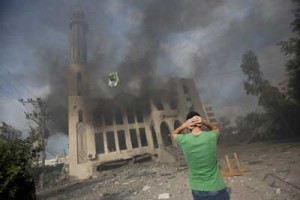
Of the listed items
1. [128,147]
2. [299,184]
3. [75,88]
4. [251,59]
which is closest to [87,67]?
[75,88]

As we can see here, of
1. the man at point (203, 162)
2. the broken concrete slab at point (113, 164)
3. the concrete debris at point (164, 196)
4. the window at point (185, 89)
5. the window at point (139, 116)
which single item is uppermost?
the window at point (185, 89)

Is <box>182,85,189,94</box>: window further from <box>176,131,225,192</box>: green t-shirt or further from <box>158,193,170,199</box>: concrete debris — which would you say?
<box>176,131,225,192</box>: green t-shirt

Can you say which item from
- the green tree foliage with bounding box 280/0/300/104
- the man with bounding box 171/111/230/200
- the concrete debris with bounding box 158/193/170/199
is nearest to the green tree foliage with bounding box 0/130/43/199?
the concrete debris with bounding box 158/193/170/199

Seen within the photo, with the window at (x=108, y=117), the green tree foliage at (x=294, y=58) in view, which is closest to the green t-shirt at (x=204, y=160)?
the green tree foliage at (x=294, y=58)

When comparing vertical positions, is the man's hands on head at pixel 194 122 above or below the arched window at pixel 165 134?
below

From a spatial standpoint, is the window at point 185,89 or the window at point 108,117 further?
the window at point 185,89

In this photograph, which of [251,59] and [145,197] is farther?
[251,59]

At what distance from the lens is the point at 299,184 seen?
19.0 ft

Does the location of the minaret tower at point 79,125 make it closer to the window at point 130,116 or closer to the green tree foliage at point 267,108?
the window at point 130,116

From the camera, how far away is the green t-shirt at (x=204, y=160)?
6.98 feet

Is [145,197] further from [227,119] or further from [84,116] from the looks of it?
[227,119]

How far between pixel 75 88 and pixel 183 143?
26182 millimetres

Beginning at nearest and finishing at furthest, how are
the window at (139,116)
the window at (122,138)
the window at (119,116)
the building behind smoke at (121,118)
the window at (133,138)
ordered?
1. the building behind smoke at (121,118)
2. the window at (119,116)
3. the window at (133,138)
4. the window at (139,116)
5. the window at (122,138)

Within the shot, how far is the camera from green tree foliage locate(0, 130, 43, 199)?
15.2ft
